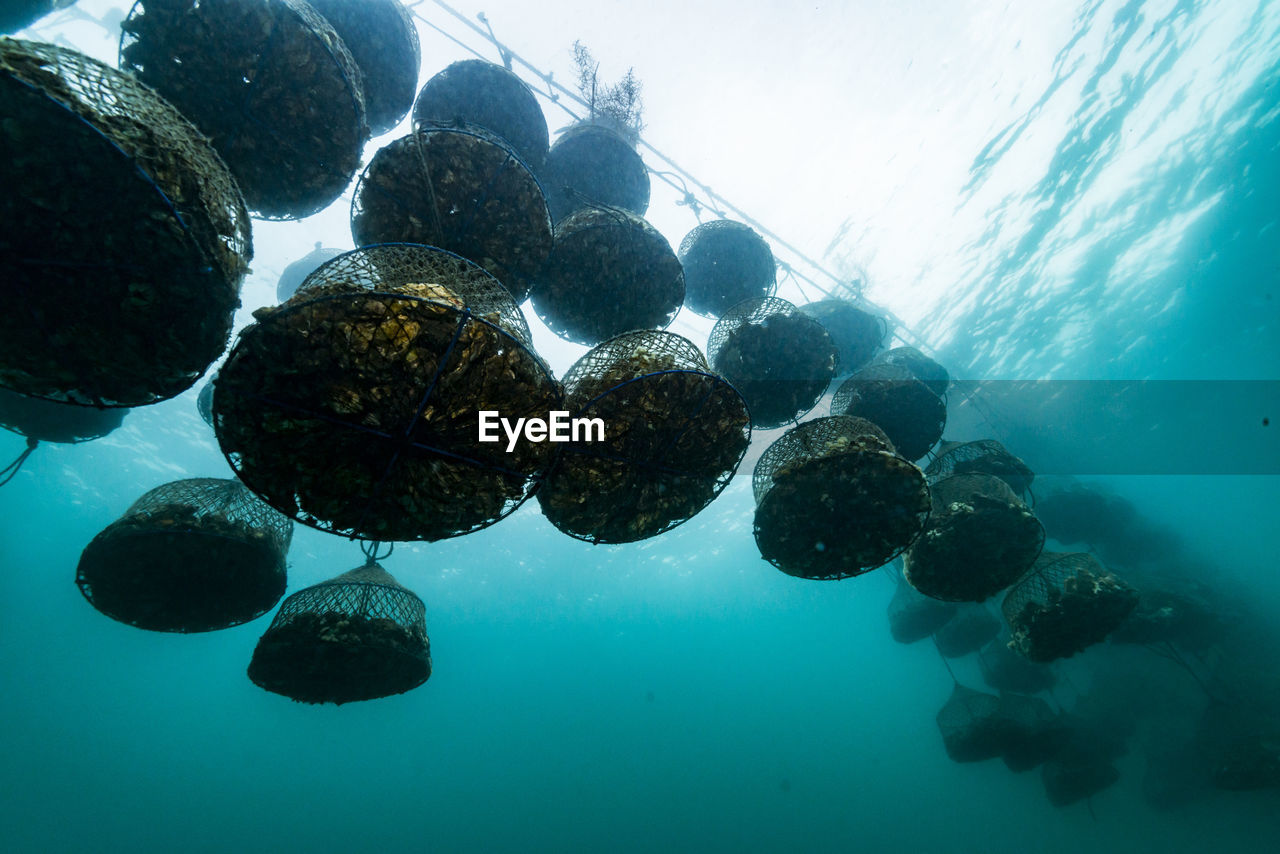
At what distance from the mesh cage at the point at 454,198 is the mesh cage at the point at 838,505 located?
3575 millimetres

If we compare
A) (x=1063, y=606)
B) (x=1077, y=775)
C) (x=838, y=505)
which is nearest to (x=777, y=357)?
(x=838, y=505)

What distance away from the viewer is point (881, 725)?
7000cm

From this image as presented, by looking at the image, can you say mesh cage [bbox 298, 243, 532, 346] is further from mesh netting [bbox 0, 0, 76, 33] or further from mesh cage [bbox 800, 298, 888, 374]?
mesh cage [bbox 800, 298, 888, 374]

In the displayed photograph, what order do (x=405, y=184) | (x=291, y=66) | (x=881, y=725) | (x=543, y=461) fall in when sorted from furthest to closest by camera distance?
1. (x=881, y=725)
2. (x=405, y=184)
3. (x=291, y=66)
4. (x=543, y=461)

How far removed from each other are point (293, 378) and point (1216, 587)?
30506mm

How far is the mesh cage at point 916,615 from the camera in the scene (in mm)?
13555

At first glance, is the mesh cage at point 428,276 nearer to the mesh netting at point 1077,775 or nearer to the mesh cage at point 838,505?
the mesh cage at point 838,505

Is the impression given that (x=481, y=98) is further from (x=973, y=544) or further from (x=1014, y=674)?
(x=1014, y=674)

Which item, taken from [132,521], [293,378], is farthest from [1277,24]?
[132,521]

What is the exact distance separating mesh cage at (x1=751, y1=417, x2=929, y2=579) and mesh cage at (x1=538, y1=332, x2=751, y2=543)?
801 mm

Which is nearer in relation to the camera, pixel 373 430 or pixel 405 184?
pixel 373 430

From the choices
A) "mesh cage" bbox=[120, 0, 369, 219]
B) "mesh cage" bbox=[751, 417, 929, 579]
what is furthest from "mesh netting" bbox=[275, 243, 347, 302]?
"mesh cage" bbox=[751, 417, 929, 579]

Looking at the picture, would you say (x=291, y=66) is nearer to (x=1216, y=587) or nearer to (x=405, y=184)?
(x=405, y=184)

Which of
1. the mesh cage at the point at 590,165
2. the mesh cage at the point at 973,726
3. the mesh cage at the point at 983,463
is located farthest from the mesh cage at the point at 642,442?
the mesh cage at the point at 973,726
